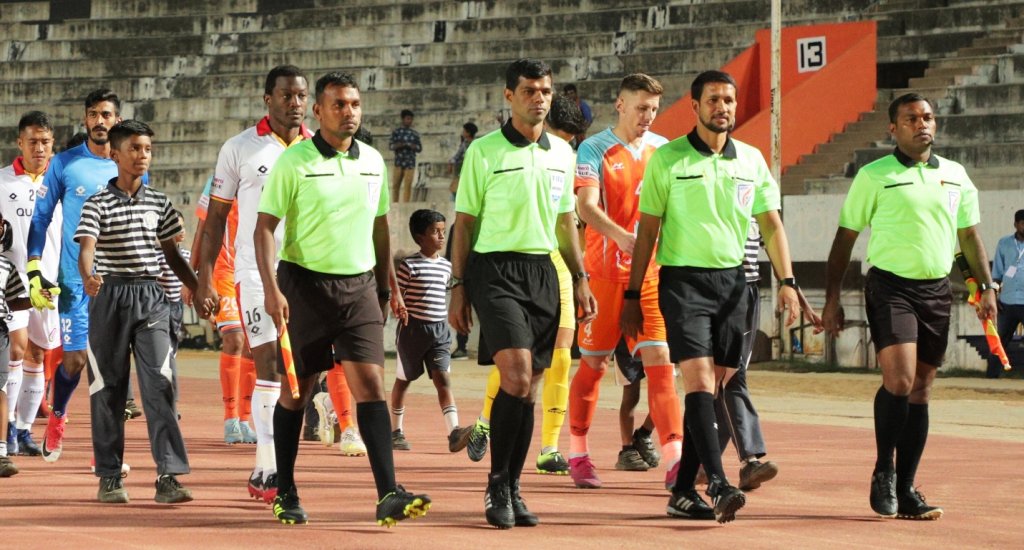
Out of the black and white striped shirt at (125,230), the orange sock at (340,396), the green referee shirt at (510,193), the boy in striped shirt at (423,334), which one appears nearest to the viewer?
the green referee shirt at (510,193)

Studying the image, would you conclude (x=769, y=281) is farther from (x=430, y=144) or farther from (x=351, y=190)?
(x=351, y=190)

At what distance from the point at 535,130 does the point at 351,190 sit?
0.94 metres

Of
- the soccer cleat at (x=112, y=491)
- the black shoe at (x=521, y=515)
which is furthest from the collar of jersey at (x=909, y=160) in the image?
the soccer cleat at (x=112, y=491)

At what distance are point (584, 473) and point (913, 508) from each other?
1.93m

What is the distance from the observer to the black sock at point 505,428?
7.31 metres

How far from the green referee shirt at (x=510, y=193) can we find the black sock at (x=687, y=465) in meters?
1.09

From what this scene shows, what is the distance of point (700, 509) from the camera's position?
25.0ft

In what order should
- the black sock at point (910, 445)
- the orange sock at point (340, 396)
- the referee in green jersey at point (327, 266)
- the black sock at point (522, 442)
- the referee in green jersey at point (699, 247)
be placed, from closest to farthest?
the referee in green jersey at point (327, 266), the black sock at point (522, 442), the referee in green jersey at point (699, 247), the black sock at point (910, 445), the orange sock at point (340, 396)

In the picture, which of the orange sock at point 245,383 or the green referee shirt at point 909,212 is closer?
the green referee shirt at point 909,212

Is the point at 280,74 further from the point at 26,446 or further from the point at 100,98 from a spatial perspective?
the point at 26,446

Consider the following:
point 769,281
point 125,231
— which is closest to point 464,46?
point 769,281

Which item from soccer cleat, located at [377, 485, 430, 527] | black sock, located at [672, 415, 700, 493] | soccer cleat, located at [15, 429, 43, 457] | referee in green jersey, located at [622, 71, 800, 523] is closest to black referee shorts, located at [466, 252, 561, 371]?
referee in green jersey, located at [622, 71, 800, 523]

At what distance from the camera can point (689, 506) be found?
7625 millimetres

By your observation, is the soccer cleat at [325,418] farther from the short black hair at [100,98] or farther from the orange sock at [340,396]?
the short black hair at [100,98]
